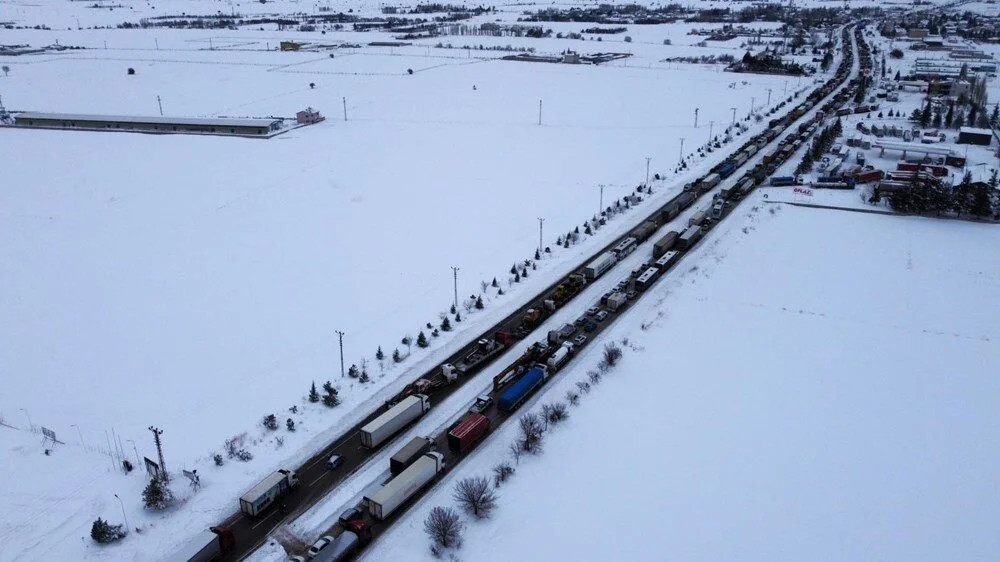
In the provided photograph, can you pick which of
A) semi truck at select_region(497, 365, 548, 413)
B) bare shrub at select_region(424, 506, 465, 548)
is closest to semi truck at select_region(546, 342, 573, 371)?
semi truck at select_region(497, 365, 548, 413)

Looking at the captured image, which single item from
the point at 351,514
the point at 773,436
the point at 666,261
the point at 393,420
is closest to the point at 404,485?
the point at 351,514

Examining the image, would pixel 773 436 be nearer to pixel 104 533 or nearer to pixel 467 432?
pixel 467 432

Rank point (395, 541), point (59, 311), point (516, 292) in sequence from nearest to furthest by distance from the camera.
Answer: point (395, 541)
point (59, 311)
point (516, 292)

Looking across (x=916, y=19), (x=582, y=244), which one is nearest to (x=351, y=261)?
(x=582, y=244)

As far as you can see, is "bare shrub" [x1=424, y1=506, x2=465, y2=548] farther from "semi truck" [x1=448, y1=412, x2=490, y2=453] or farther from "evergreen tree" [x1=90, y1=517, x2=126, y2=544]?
"evergreen tree" [x1=90, y1=517, x2=126, y2=544]

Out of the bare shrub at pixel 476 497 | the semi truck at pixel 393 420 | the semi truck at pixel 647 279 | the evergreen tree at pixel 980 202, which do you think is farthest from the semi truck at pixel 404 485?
the evergreen tree at pixel 980 202

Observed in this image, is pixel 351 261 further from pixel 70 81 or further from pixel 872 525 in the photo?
pixel 70 81
